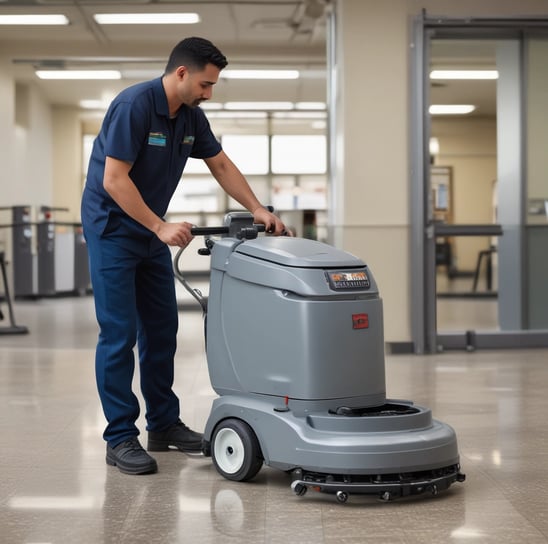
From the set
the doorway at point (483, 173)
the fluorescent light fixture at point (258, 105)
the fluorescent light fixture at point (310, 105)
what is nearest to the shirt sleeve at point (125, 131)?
the doorway at point (483, 173)

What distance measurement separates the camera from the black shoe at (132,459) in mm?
2834

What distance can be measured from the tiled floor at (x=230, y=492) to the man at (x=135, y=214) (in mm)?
218

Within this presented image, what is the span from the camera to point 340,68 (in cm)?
632

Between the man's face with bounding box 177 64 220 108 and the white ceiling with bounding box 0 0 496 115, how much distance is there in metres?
3.69

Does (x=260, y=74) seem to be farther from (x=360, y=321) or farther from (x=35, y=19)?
(x=360, y=321)

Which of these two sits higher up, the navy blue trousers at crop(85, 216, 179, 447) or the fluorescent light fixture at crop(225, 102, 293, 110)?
the fluorescent light fixture at crop(225, 102, 293, 110)

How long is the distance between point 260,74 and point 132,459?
8986 mm

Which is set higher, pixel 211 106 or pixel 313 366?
pixel 211 106

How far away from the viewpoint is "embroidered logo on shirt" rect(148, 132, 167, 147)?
2857mm

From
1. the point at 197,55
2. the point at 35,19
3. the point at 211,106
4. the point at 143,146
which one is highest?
the point at 35,19

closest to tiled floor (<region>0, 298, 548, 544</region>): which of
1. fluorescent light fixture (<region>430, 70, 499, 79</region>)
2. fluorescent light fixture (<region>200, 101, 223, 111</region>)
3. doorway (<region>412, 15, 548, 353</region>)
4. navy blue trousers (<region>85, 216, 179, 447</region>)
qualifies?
navy blue trousers (<region>85, 216, 179, 447</region>)

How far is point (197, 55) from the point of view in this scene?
9.18ft

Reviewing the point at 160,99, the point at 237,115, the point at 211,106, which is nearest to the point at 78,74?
the point at 211,106

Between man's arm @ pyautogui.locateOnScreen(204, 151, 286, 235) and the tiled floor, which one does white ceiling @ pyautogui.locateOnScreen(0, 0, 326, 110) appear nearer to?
the tiled floor
